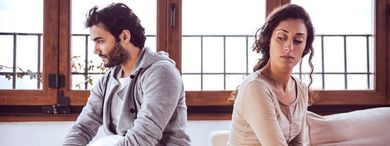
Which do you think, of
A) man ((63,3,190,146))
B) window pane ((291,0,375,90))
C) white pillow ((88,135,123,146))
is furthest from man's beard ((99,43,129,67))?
window pane ((291,0,375,90))

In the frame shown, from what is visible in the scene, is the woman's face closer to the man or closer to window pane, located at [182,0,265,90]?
the man

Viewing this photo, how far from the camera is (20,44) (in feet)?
9.72

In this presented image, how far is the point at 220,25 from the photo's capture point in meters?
3.18

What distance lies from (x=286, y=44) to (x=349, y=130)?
25.3 inches

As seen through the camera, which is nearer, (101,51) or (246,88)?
(246,88)

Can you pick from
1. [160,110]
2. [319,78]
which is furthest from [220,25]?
[160,110]

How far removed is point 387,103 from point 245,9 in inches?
41.1

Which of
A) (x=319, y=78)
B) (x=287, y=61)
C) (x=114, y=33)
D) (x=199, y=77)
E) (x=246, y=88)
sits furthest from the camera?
(x=319, y=78)

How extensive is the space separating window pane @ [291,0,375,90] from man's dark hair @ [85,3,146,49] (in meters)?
1.21

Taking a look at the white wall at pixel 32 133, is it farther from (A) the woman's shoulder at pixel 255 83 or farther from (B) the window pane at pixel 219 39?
(A) the woman's shoulder at pixel 255 83

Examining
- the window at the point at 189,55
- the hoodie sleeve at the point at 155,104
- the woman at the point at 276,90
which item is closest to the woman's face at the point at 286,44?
the woman at the point at 276,90

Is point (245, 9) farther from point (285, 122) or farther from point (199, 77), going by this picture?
point (285, 122)

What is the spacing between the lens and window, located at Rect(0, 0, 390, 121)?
2.66 meters

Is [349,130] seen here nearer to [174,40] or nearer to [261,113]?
[261,113]
